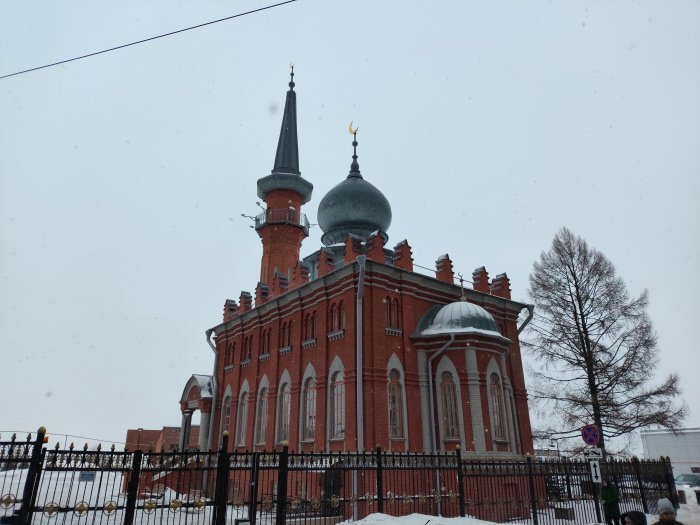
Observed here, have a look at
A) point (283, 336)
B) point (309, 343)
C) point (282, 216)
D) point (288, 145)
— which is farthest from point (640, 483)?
point (288, 145)

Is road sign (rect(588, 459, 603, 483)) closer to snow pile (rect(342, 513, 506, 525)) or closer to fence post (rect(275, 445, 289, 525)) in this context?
snow pile (rect(342, 513, 506, 525))

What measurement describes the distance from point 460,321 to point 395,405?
3643mm

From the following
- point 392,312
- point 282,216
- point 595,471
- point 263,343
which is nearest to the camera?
point 595,471

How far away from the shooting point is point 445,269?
20.9 m

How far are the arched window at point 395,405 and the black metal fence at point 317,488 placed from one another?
1669mm

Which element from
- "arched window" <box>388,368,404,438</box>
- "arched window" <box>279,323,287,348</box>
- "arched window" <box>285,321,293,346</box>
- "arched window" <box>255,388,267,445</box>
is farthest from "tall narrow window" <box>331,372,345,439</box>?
"arched window" <box>255,388,267,445</box>

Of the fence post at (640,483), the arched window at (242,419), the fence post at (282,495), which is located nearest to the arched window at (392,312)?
the fence post at (640,483)

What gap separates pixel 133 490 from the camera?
8.30 meters

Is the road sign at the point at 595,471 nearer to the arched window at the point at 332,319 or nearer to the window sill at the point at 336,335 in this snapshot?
the window sill at the point at 336,335

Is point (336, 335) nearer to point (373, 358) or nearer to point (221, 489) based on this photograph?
point (373, 358)

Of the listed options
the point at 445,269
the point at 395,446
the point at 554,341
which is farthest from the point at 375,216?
the point at 395,446

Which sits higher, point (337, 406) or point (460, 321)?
point (460, 321)

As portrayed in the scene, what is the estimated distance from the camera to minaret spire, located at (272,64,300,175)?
30.8 metres

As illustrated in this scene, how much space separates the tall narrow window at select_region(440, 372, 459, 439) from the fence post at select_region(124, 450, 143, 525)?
11143mm
